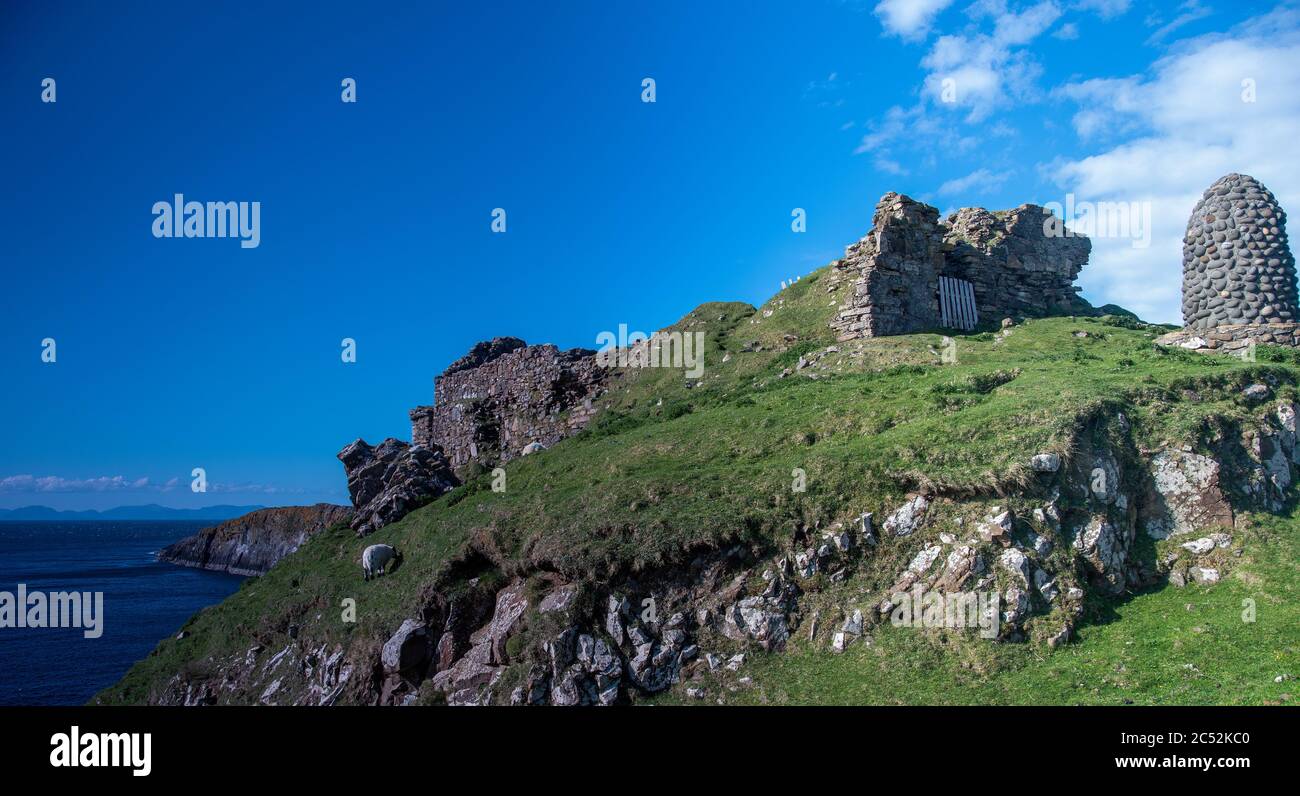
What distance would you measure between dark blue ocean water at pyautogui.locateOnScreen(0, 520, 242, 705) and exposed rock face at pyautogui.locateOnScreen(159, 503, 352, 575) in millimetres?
2855

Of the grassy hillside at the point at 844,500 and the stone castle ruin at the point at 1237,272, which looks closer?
the grassy hillside at the point at 844,500

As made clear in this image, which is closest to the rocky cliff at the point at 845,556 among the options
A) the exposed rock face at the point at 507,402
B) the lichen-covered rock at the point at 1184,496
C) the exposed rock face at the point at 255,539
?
the lichen-covered rock at the point at 1184,496

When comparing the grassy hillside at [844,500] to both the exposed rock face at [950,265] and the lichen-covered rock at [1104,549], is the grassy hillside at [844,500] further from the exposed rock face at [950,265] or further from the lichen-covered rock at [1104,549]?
the exposed rock face at [950,265]

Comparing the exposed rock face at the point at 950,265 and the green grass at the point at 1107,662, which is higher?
the exposed rock face at the point at 950,265

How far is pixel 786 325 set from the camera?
32969mm

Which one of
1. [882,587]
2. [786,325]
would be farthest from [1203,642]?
[786,325]

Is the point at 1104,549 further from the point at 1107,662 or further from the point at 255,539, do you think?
→ the point at 255,539

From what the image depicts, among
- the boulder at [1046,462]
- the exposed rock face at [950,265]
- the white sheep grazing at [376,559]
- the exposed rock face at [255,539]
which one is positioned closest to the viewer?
the boulder at [1046,462]

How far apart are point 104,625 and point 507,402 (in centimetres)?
3240

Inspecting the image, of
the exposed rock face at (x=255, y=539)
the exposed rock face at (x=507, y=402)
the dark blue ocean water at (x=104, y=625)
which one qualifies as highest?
the exposed rock face at (x=507, y=402)

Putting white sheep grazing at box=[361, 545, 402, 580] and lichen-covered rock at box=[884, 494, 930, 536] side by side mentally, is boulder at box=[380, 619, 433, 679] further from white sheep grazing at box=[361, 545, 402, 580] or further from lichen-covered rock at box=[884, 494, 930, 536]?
lichen-covered rock at box=[884, 494, 930, 536]

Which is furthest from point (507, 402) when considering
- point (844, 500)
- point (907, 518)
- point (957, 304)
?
point (907, 518)

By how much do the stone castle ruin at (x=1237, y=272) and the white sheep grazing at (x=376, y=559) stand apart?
26.2 metres

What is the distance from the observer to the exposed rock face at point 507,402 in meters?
36.4
